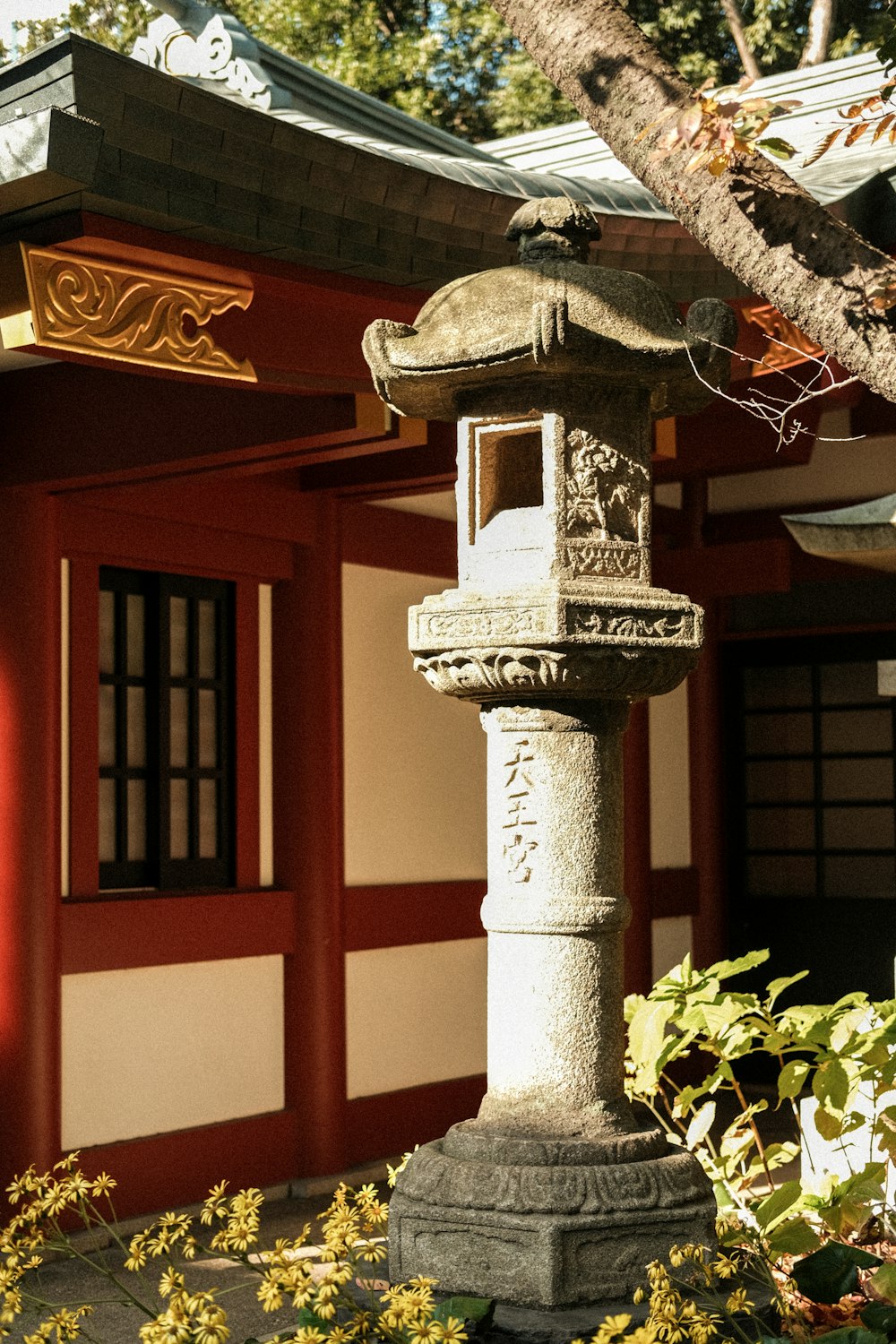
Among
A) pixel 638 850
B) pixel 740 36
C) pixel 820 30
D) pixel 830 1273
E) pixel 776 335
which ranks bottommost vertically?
pixel 830 1273

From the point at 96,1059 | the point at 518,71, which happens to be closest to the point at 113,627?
the point at 96,1059

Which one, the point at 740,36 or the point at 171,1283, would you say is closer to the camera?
the point at 171,1283

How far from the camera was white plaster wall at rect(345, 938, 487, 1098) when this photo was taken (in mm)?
7027

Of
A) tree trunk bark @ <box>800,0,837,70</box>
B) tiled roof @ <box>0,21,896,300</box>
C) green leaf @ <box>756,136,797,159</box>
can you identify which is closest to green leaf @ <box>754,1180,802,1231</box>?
green leaf @ <box>756,136,797,159</box>

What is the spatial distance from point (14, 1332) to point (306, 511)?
11.1ft

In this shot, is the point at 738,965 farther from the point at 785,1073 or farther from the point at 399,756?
the point at 399,756

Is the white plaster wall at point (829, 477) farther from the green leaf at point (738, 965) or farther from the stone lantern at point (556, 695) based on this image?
the stone lantern at point (556, 695)

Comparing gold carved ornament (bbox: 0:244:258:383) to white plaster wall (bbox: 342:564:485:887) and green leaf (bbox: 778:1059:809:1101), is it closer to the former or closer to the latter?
green leaf (bbox: 778:1059:809:1101)

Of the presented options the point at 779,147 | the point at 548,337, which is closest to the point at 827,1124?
the point at 548,337

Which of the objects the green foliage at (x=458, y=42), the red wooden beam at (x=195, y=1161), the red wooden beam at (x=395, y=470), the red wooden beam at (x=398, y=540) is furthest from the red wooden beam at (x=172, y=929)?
the green foliage at (x=458, y=42)

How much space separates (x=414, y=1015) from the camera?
7332mm

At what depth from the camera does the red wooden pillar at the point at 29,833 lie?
5641 mm

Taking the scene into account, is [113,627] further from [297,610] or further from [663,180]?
[663,180]

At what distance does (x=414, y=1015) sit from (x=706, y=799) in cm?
243
